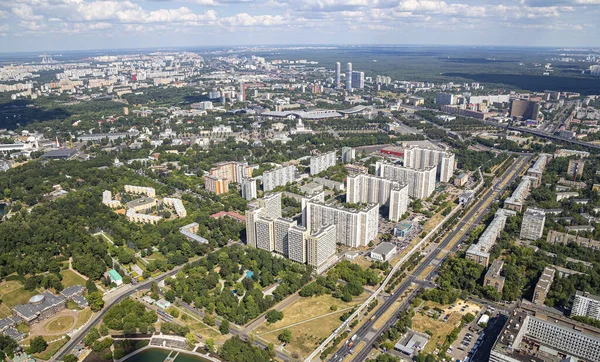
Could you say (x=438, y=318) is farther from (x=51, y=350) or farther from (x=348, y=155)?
(x=348, y=155)

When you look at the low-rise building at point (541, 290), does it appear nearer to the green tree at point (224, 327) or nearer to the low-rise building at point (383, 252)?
the low-rise building at point (383, 252)

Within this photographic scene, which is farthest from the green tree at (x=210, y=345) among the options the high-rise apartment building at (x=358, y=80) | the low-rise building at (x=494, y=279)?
the high-rise apartment building at (x=358, y=80)

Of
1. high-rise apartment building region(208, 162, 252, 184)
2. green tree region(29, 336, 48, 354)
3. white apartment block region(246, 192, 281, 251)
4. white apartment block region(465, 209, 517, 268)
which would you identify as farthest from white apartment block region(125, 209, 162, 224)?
white apartment block region(465, 209, 517, 268)

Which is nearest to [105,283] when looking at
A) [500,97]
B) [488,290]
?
[488,290]

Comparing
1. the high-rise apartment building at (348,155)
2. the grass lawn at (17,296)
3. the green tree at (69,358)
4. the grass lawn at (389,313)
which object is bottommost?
the grass lawn at (17,296)

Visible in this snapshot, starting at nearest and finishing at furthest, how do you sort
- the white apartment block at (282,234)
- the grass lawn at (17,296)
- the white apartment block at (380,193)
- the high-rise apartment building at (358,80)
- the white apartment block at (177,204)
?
the grass lawn at (17,296) < the white apartment block at (282,234) < the white apartment block at (380,193) < the white apartment block at (177,204) < the high-rise apartment building at (358,80)

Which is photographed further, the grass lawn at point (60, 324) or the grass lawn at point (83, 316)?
the grass lawn at point (83, 316)

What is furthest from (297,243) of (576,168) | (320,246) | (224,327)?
(576,168)
